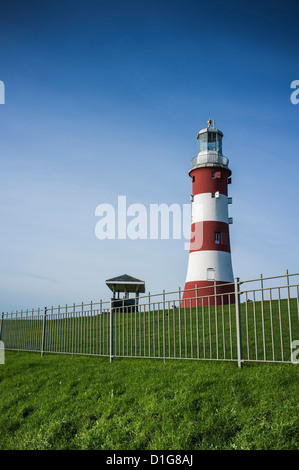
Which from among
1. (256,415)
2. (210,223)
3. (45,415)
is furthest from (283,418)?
(210,223)

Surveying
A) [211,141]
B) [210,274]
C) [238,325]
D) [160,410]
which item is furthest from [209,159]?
[160,410]

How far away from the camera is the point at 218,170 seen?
26.9 metres

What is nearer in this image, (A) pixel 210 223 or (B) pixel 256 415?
(B) pixel 256 415

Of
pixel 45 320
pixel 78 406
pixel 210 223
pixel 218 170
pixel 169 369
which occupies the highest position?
pixel 218 170

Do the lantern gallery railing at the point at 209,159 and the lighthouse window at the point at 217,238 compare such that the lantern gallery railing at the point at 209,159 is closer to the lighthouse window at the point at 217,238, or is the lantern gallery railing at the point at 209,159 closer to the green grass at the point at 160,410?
the lighthouse window at the point at 217,238

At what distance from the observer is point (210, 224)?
25578mm

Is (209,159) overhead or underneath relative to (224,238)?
overhead

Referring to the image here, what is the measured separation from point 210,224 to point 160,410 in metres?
21.1

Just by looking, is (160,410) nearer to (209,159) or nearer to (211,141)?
(209,159)

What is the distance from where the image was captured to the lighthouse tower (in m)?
25.1

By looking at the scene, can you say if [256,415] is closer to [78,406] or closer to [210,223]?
[78,406]

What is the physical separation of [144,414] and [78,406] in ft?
4.75

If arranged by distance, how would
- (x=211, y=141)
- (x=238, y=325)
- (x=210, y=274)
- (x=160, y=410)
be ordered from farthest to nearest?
(x=211, y=141) < (x=210, y=274) < (x=238, y=325) < (x=160, y=410)

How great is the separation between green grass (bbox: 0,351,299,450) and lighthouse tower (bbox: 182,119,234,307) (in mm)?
17646
